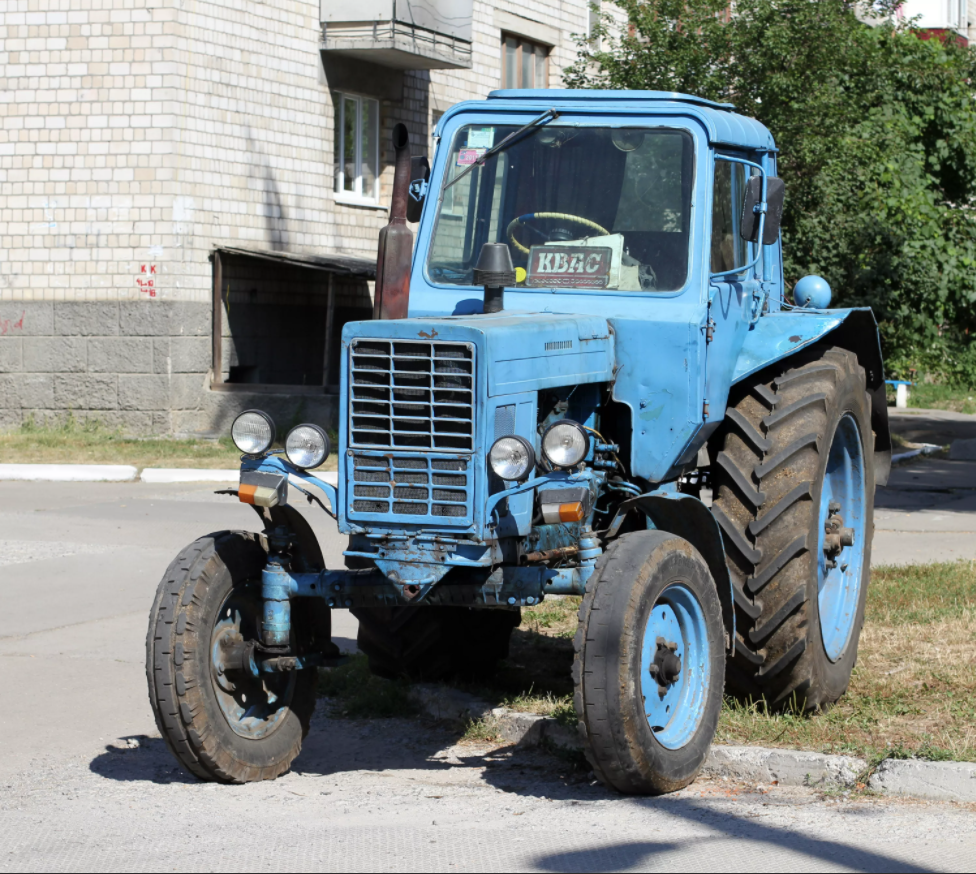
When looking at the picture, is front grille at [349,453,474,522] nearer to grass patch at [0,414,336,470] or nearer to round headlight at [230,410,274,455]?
round headlight at [230,410,274,455]

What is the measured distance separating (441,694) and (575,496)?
6.25 feet

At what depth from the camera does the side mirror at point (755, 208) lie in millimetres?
6148

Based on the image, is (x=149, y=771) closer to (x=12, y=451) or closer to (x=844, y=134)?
(x=12, y=451)

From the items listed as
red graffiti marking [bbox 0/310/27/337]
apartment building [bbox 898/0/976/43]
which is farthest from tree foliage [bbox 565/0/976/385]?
apartment building [bbox 898/0/976/43]

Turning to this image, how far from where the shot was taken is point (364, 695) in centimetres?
668

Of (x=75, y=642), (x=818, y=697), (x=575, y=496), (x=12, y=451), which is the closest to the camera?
(x=575, y=496)

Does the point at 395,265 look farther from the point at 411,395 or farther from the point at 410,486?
the point at 410,486

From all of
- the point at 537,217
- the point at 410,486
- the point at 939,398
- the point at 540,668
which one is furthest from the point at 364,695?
the point at 939,398

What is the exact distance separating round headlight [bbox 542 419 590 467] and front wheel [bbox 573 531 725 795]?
0.36 m

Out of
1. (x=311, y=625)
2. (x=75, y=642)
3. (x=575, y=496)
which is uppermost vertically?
(x=575, y=496)

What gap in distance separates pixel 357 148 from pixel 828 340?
49.7 feet

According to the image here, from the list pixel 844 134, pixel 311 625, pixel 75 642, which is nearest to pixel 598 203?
pixel 311 625

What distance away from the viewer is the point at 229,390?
19.0 meters

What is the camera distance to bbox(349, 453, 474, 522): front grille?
5070mm
